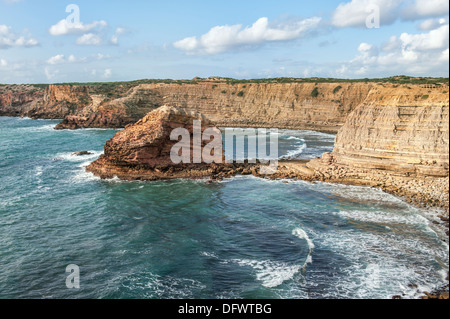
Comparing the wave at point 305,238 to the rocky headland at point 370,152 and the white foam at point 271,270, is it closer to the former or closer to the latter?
the white foam at point 271,270

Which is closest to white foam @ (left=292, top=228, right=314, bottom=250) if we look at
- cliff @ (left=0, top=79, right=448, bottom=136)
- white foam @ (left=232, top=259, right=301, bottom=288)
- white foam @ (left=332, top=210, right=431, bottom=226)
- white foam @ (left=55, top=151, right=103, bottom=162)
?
white foam @ (left=232, top=259, right=301, bottom=288)

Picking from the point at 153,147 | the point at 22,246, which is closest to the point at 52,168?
the point at 153,147

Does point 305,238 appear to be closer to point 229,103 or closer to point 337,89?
point 337,89

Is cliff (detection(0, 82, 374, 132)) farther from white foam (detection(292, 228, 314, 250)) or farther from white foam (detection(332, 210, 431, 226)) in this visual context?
white foam (detection(292, 228, 314, 250))

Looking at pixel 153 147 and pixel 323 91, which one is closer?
pixel 153 147
